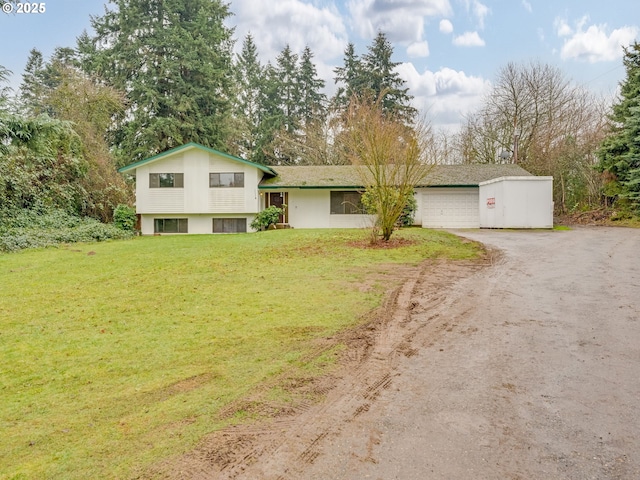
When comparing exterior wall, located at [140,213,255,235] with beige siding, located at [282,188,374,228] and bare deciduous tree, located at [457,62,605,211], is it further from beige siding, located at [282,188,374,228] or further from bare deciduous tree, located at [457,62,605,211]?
bare deciduous tree, located at [457,62,605,211]

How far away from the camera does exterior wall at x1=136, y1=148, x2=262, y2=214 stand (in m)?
21.0

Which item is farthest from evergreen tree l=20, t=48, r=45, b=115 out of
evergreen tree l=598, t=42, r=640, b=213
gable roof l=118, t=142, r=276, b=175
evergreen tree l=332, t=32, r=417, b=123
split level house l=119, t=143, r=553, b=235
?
evergreen tree l=598, t=42, r=640, b=213

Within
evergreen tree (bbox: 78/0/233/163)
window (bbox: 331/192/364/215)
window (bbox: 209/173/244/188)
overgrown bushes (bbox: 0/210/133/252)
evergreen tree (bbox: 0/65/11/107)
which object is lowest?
overgrown bushes (bbox: 0/210/133/252)

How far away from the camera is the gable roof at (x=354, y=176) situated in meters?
21.4

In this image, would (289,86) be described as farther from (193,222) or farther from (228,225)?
(193,222)

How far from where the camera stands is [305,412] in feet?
10.2

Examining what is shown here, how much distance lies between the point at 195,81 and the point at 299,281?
28.9m

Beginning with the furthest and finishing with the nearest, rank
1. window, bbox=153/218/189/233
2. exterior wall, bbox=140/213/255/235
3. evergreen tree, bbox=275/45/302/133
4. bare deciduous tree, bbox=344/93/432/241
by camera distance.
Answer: evergreen tree, bbox=275/45/302/133 < window, bbox=153/218/189/233 < exterior wall, bbox=140/213/255/235 < bare deciduous tree, bbox=344/93/432/241

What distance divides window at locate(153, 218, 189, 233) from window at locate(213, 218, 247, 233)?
1.56 meters

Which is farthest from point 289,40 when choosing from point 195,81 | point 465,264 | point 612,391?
point 612,391

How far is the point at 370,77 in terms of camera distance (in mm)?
36406

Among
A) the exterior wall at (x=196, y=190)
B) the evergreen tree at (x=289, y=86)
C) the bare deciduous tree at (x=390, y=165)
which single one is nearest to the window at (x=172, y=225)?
the exterior wall at (x=196, y=190)

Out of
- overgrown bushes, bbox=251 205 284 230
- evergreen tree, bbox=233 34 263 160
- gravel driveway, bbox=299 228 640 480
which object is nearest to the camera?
gravel driveway, bbox=299 228 640 480

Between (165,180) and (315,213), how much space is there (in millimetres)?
7990
